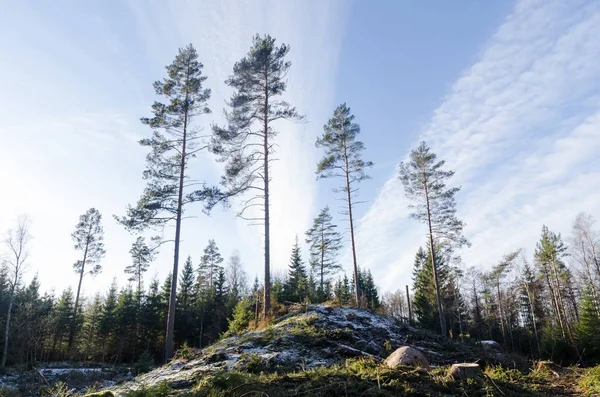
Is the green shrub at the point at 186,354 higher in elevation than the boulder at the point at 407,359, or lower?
lower

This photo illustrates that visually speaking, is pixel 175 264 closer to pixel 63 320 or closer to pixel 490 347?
pixel 490 347

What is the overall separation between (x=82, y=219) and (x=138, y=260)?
26.8 feet

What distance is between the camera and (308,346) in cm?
1045

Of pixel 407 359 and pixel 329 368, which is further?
pixel 407 359

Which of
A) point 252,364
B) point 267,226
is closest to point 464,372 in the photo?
point 252,364

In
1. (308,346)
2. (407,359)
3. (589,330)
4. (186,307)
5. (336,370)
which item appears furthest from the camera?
(186,307)

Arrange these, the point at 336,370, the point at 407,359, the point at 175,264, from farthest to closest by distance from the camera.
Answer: the point at 175,264 < the point at 407,359 < the point at 336,370

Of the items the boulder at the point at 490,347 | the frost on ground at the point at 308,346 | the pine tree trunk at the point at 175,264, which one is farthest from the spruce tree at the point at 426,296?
the pine tree trunk at the point at 175,264

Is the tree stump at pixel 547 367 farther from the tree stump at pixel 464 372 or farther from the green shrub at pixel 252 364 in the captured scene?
the green shrub at pixel 252 364

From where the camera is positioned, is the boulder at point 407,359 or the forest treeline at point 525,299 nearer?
the boulder at point 407,359

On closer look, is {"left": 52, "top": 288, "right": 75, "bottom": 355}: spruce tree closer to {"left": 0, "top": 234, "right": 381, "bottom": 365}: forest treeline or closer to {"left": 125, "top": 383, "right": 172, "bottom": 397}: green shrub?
{"left": 0, "top": 234, "right": 381, "bottom": 365}: forest treeline

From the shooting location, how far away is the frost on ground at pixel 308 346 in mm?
8602

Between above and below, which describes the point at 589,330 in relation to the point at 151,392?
below

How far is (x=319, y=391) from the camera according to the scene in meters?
5.18
